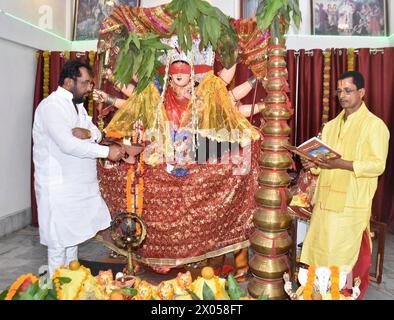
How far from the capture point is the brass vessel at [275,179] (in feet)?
6.15

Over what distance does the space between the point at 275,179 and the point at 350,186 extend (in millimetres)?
1117

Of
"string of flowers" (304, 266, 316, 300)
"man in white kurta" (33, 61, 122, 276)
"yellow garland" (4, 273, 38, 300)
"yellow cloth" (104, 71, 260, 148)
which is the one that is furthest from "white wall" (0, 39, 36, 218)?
"string of flowers" (304, 266, 316, 300)

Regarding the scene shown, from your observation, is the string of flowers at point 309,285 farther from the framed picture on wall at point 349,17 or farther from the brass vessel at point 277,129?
the framed picture on wall at point 349,17

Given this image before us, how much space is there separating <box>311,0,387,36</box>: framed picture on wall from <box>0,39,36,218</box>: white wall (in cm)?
384

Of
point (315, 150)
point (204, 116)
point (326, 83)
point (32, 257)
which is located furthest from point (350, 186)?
point (32, 257)

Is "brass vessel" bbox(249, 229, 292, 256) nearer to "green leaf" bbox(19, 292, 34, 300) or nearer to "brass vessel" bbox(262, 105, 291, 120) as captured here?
"brass vessel" bbox(262, 105, 291, 120)

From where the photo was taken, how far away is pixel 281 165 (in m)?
1.87

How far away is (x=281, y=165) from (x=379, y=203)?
12.5ft

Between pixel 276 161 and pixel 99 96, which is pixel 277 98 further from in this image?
pixel 99 96

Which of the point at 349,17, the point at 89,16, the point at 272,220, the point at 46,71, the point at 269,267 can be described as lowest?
the point at 269,267

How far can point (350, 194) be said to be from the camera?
9.05 ft

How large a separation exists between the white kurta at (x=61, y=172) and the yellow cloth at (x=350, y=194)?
160cm
